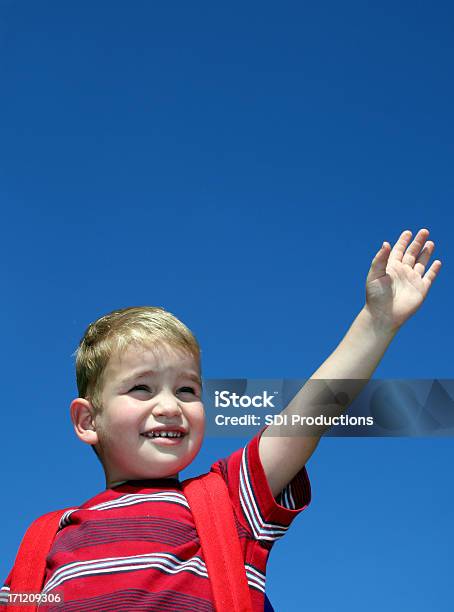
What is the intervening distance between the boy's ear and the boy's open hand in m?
1.32

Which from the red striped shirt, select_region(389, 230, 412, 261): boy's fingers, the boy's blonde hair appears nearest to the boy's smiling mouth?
the red striped shirt

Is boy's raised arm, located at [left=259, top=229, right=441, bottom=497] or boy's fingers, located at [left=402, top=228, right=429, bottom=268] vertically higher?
boy's fingers, located at [left=402, top=228, right=429, bottom=268]

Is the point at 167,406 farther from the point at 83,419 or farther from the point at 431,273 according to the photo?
the point at 431,273

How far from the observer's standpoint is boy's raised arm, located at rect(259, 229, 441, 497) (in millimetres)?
3133

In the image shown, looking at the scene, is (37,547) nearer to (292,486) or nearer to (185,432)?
(185,432)

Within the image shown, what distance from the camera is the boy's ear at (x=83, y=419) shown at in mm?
3521

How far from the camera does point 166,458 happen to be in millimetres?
3283

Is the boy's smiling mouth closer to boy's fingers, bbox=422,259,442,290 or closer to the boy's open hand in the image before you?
the boy's open hand

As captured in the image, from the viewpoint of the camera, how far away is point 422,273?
3334 millimetres

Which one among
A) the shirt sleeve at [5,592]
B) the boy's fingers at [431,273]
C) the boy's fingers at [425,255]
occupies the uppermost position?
the boy's fingers at [425,255]

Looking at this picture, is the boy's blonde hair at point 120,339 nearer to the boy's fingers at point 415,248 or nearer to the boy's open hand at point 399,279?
the boy's open hand at point 399,279

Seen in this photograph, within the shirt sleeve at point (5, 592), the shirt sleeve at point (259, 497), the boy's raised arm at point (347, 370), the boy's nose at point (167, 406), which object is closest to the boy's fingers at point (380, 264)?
the boy's raised arm at point (347, 370)

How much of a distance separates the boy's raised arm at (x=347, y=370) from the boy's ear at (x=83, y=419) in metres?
A: 0.81

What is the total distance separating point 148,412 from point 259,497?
0.58 meters
